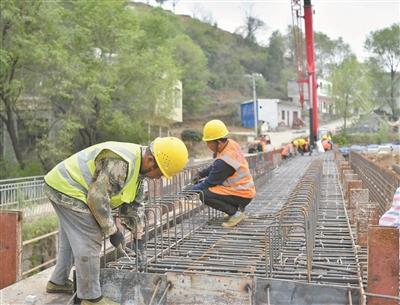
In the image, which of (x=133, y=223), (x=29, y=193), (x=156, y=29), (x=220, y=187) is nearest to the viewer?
(x=133, y=223)

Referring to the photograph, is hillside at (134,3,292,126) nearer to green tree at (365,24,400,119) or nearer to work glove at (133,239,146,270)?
green tree at (365,24,400,119)

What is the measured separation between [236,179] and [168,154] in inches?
107

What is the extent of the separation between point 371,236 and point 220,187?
2992mm

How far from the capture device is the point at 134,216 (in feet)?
13.5

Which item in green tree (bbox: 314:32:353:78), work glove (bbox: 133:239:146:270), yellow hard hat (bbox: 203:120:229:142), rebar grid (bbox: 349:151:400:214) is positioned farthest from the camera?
green tree (bbox: 314:32:353:78)

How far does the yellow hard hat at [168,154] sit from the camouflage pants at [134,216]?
0.45m

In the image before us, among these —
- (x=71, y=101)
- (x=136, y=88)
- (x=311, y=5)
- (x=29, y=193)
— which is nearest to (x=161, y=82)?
(x=136, y=88)

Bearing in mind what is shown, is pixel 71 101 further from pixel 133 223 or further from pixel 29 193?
pixel 133 223

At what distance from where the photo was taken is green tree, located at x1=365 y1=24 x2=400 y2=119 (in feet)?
212

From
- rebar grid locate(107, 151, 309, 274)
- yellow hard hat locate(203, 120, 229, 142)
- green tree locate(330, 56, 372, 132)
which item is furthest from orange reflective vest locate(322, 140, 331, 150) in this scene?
green tree locate(330, 56, 372, 132)

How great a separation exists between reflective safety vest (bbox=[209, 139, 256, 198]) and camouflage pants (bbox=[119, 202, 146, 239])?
2.24m

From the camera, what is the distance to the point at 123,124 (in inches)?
914

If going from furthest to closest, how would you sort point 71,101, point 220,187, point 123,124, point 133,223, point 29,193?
1. point 123,124
2. point 71,101
3. point 29,193
4. point 220,187
5. point 133,223

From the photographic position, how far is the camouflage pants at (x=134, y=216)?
4090 millimetres
